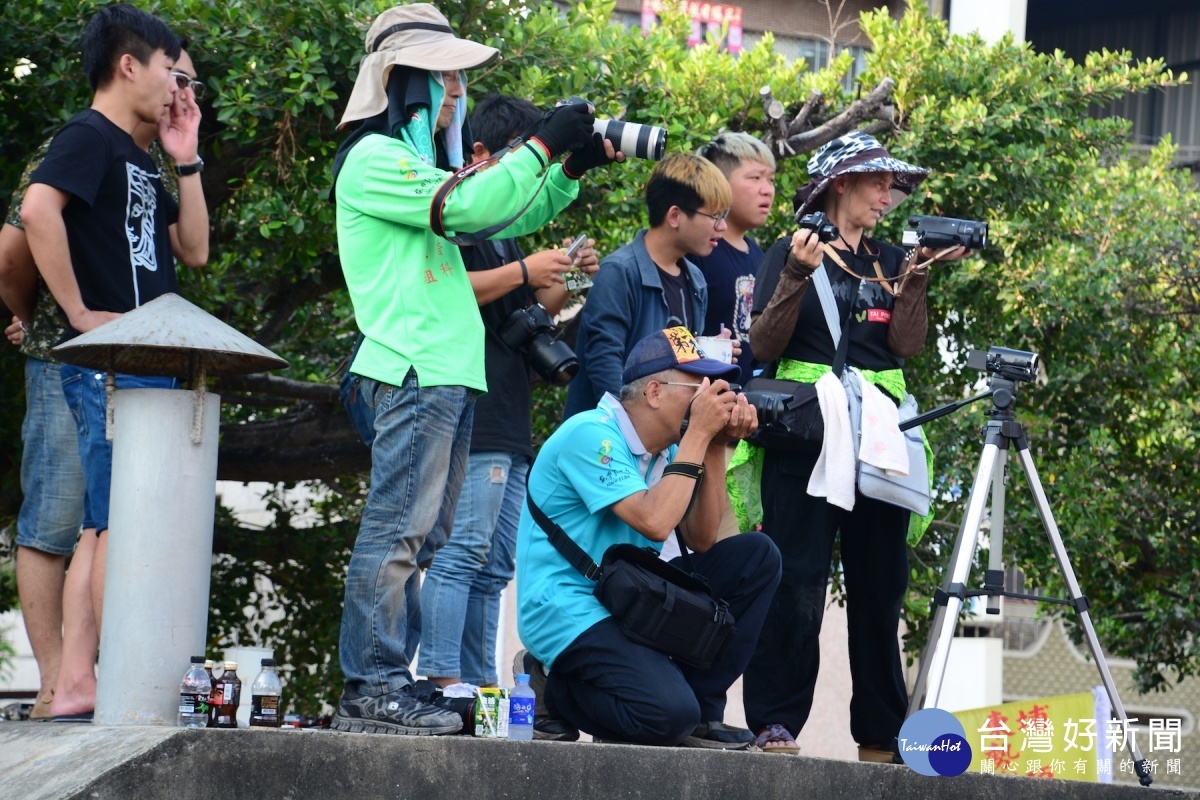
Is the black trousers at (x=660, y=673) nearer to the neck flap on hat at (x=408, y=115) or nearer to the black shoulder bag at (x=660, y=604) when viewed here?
the black shoulder bag at (x=660, y=604)

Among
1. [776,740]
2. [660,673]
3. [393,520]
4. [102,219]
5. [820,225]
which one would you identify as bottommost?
[776,740]

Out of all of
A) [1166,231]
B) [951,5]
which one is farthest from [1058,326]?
[951,5]

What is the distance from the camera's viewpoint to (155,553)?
11.6ft

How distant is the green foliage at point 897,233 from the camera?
6.20 metres

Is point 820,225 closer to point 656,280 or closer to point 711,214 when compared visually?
point 711,214

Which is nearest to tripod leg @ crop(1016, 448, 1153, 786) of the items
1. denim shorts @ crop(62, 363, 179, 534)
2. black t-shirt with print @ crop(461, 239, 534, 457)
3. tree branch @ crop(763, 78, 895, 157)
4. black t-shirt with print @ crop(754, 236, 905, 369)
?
black t-shirt with print @ crop(754, 236, 905, 369)

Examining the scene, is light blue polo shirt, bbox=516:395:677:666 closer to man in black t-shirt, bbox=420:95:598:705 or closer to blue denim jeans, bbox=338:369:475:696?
man in black t-shirt, bbox=420:95:598:705

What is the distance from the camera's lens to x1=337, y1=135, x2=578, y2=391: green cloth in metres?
3.73

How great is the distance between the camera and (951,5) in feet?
59.0

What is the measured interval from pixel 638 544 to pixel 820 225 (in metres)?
1.17

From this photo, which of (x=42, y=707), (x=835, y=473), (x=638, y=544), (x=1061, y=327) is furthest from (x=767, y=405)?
(x=1061, y=327)

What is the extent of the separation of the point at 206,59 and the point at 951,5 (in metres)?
13.8

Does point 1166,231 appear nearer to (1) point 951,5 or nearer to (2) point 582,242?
(2) point 582,242

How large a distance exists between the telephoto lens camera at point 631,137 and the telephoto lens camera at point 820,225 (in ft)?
1.91
